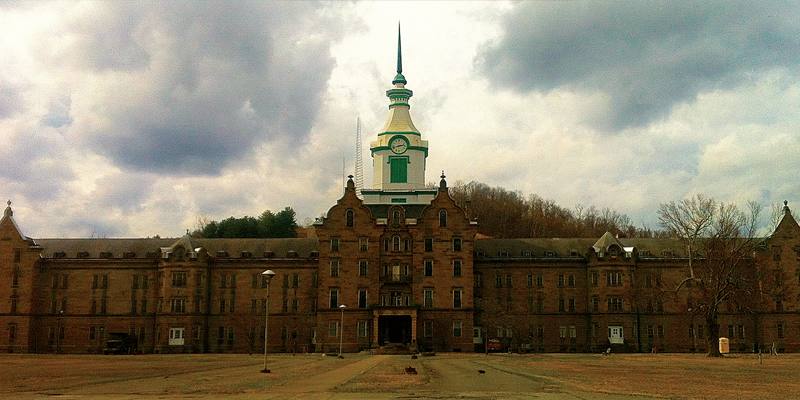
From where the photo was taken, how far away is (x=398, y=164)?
128 metres

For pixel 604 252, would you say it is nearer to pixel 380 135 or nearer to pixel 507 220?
pixel 380 135

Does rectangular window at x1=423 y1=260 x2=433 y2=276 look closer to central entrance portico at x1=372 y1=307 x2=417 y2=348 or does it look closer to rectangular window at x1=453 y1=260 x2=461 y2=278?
rectangular window at x1=453 y1=260 x2=461 y2=278

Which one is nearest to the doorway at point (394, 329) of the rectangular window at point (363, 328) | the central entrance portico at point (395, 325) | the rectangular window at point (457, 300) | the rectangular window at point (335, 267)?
the central entrance portico at point (395, 325)

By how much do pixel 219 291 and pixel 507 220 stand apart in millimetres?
89264

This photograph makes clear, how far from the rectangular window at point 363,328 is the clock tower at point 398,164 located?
1003 inches

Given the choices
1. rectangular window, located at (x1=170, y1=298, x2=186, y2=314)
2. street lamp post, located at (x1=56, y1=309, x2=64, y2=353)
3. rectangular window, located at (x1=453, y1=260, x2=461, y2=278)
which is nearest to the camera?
rectangular window, located at (x1=453, y1=260, x2=461, y2=278)

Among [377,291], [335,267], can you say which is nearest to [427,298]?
[377,291]

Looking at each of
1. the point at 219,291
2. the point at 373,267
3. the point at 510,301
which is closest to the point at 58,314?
the point at 219,291

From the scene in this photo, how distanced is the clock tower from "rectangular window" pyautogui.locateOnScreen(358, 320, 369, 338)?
25484 millimetres

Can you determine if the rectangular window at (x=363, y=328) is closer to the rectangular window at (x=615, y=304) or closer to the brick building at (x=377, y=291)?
the brick building at (x=377, y=291)

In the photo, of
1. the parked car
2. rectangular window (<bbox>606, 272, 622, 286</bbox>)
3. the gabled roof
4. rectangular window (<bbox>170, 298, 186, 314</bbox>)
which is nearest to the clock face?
the gabled roof

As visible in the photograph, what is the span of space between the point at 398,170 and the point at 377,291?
28080 millimetres

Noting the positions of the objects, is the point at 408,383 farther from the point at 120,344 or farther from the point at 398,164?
the point at 398,164

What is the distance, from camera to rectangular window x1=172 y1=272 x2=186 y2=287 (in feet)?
350
